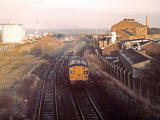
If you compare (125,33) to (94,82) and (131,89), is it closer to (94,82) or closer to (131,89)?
(94,82)

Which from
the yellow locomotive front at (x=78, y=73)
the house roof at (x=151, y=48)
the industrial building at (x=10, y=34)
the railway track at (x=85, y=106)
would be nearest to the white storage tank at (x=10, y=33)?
the industrial building at (x=10, y=34)

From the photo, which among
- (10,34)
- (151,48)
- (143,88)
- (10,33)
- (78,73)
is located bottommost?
(143,88)

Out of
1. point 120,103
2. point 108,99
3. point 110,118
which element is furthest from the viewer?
point 108,99

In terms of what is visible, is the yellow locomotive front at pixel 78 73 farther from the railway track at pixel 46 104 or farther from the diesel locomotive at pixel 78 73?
the railway track at pixel 46 104

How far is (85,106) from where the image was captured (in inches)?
653

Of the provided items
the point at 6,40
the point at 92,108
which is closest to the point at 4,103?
the point at 92,108

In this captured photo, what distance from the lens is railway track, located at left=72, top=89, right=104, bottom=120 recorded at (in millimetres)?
14332

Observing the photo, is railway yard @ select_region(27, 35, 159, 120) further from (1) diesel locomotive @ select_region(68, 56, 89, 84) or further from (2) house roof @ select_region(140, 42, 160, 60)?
(2) house roof @ select_region(140, 42, 160, 60)

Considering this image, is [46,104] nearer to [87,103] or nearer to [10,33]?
[87,103]

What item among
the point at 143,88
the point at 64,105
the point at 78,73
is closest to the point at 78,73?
the point at 78,73

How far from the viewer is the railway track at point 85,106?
14332 millimetres

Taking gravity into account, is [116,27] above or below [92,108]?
above

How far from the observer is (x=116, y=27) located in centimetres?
5741

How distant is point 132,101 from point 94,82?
8.26m
